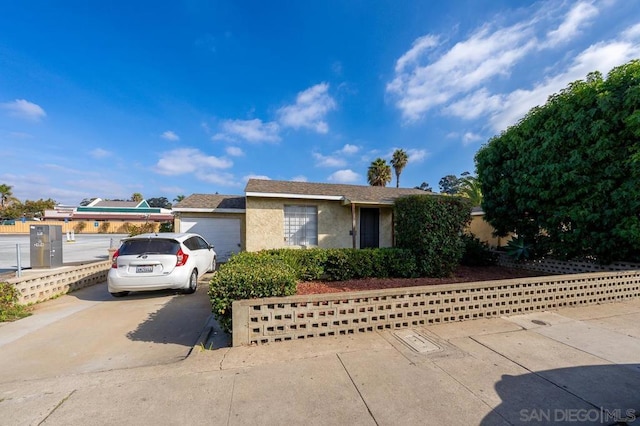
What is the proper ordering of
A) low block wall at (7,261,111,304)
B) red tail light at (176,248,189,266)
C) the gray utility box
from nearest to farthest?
Answer: low block wall at (7,261,111,304) < red tail light at (176,248,189,266) < the gray utility box

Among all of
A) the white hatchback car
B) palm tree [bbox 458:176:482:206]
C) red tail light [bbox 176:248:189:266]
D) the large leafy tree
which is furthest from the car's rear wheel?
palm tree [bbox 458:176:482:206]

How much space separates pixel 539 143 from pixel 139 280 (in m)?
11.8

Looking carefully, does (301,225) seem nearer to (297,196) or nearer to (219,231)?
(297,196)

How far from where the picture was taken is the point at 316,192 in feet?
35.6

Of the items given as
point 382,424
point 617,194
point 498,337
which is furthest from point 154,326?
point 617,194

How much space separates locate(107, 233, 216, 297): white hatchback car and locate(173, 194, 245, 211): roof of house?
18.1 feet

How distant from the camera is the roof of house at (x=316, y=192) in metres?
10.1

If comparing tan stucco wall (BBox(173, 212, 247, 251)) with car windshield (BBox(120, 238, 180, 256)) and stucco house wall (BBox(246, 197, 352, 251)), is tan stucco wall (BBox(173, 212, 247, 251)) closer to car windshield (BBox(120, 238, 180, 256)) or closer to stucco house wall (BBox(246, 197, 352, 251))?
stucco house wall (BBox(246, 197, 352, 251))

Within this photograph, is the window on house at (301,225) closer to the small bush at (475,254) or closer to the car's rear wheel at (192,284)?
the car's rear wheel at (192,284)

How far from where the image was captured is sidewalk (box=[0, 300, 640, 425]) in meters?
2.29

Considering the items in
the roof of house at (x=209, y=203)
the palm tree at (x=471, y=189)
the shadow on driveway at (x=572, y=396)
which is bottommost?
the shadow on driveway at (x=572, y=396)

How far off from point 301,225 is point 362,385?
825 cm

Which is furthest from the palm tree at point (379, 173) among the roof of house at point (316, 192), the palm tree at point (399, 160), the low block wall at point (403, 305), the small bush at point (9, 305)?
the small bush at point (9, 305)

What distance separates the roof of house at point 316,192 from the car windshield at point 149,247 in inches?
156
